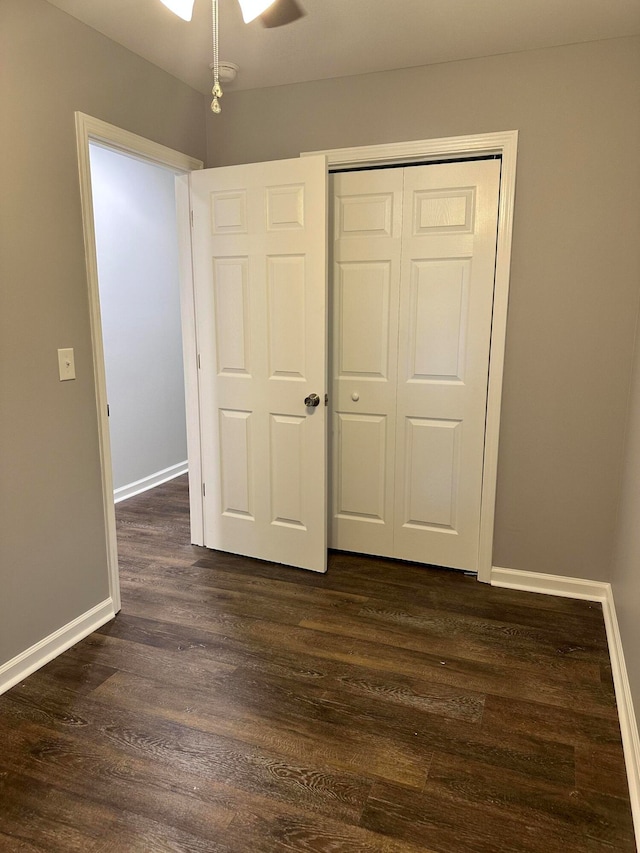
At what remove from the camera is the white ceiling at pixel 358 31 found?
2.09 meters

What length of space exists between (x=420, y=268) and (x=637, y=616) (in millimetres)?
1758

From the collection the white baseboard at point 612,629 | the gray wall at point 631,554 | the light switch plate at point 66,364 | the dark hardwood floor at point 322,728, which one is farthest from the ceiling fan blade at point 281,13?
the white baseboard at point 612,629

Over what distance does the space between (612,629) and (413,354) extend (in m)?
1.51

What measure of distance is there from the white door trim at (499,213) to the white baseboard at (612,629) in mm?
143

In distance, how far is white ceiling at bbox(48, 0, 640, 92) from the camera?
209 cm

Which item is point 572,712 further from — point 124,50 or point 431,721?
point 124,50

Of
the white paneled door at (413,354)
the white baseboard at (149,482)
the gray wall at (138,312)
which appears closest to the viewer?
the white paneled door at (413,354)

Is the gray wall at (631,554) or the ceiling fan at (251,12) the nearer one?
the ceiling fan at (251,12)

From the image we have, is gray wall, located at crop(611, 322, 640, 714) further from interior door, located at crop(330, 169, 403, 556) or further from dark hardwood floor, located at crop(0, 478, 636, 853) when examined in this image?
interior door, located at crop(330, 169, 403, 556)

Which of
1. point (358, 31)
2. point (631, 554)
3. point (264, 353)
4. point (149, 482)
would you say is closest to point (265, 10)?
point (358, 31)

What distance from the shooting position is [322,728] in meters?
1.90

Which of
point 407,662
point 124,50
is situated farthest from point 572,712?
point 124,50

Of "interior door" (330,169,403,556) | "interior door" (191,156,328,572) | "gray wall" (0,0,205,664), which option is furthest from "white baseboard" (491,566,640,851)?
"gray wall" (0,0,205,664)

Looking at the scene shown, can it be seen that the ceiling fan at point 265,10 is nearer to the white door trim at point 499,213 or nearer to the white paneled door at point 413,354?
the white door trim at point 499,213
